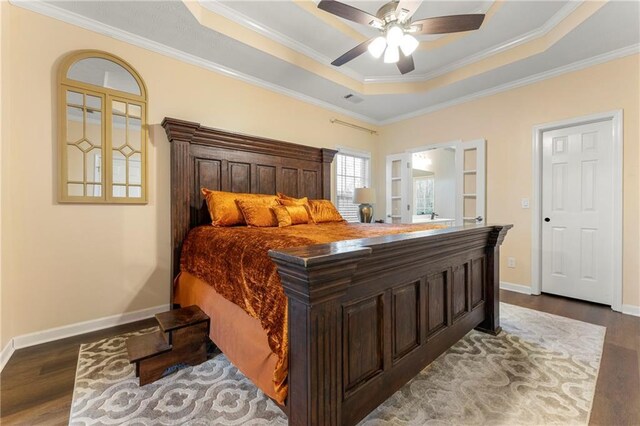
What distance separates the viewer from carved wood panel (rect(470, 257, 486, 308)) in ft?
7.29

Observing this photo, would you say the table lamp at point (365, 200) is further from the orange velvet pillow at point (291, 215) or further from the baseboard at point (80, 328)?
the baseboard at point (80, 328)

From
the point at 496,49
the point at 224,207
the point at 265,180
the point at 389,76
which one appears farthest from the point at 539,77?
the point at 224,207

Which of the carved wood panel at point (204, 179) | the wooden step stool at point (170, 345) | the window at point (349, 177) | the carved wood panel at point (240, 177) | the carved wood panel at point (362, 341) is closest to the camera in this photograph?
the carved wood panel at point (362, 341)

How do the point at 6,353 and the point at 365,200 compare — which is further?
the point at 365,200

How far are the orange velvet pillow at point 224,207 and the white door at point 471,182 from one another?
9.68ft

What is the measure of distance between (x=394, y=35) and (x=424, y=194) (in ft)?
18.5

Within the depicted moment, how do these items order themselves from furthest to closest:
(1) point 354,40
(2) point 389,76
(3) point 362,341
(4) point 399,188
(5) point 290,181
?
(4) point 399,188 → (2) point 389,76 → (5) point 290,181 → (1) point 354,40 → (3) point 362,341

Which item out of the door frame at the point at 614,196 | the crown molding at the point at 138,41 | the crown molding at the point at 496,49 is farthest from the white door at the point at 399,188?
the crown molding at the point at 138,41

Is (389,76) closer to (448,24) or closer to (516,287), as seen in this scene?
(448,24)

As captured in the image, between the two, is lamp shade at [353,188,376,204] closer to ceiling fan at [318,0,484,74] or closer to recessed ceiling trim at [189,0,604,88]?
recessed ceiling trim at [189,0,604,88]

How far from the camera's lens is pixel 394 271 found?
146 cm

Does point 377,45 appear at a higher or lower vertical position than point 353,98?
lower

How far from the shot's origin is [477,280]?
230cm

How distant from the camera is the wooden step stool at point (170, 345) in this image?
169 cm
